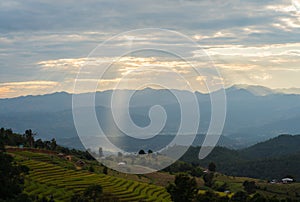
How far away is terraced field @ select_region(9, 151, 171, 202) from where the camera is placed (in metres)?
40.6

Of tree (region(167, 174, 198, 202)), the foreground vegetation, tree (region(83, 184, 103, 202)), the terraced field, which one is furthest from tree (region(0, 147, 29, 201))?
tree (region(167, 174, 198, 202))

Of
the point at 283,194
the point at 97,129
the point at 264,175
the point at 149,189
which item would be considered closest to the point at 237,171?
the point at 264,175

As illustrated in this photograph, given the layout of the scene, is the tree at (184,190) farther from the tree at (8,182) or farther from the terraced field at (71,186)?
the tree at (8,182)

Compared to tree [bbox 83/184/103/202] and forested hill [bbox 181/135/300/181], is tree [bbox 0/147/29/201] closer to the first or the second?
tree [bbox 83/184/103/202]

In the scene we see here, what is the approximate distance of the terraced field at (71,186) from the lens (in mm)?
40594

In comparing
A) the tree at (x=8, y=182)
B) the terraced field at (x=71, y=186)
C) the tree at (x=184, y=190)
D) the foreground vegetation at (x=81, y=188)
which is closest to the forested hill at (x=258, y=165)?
the foreground vegetation at (x=81, y=188)

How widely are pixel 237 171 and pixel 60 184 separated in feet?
302

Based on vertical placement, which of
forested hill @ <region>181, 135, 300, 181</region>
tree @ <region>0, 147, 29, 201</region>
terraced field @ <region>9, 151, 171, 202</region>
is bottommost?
forested hill @ <region>181, 135, 300, 181</region>

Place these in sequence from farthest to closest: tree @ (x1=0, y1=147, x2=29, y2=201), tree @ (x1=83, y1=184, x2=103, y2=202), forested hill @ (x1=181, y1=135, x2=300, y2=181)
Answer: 1. forested hill @ (x1=181, y1=135, x2=300, y2=181)
2. tree @ (x1=83, y1=184, x2=103, y2=202)
3. tree @ (x1=0, y1=147, x2=29, y2=201)

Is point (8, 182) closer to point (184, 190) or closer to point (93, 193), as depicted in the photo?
point (93, 193)

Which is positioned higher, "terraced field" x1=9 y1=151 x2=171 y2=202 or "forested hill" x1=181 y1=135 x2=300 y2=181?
"terraced field" x1=9 y1=151 x2=171 y2=202

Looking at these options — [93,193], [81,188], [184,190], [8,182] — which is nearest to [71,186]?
[81,188]

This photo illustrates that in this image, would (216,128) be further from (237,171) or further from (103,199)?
(237,171)

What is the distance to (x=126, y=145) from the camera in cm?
15862
